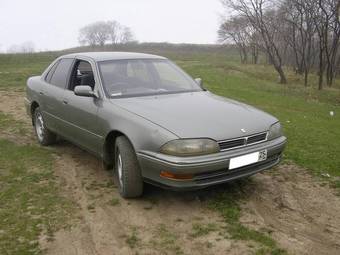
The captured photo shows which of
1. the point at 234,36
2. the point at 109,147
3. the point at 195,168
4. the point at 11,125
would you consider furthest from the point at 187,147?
the point at 234,36

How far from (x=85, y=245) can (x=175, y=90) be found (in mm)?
2470

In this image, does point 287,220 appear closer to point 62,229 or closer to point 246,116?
point 246,116

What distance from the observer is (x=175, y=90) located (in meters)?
5.24

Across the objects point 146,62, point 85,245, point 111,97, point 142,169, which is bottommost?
point 85,245

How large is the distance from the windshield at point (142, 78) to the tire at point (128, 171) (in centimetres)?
81

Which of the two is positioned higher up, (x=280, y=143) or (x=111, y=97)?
(x=111, y=97)

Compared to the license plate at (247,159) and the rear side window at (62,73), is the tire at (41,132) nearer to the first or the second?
the rear side window at (62,73)

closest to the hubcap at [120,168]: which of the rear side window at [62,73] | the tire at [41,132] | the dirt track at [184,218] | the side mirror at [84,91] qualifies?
the dirt track at [184,218]

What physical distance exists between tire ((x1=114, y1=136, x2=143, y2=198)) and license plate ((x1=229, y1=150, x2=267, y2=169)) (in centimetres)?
98

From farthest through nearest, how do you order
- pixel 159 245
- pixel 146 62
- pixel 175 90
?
pixel 146 62, pixel 175 90, pixel 159 245

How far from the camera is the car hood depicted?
3.89 meters

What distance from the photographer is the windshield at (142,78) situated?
4.98 m

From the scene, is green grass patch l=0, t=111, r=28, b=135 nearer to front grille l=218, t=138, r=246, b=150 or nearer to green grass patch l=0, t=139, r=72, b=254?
green grass patch l=0, t=139, r=72, b=254

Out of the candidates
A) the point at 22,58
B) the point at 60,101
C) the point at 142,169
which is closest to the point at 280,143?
the point at 142,169
